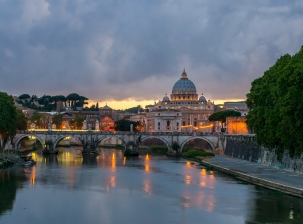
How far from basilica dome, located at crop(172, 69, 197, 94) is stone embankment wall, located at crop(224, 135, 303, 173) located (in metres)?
106

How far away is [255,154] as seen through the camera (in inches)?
2425

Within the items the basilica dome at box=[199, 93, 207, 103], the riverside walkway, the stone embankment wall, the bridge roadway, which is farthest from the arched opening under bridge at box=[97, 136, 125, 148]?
the basilica dome at box=[199, 93, 207, 103]

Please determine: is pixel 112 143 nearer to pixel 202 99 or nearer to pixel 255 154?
pixel 255 154

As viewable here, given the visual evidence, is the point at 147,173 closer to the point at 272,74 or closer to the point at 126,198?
the point at 272,74

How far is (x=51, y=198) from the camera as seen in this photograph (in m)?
38.5

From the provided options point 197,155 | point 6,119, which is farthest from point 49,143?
point 6,119

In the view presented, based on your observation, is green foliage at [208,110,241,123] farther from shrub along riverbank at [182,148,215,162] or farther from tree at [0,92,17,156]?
tree at [0,92,17,156]

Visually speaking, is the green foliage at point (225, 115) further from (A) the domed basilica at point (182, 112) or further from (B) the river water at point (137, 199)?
(B) the river water at point (137, 199)

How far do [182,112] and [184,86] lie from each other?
51.5ft

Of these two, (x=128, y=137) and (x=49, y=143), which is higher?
(x=128, y=137)

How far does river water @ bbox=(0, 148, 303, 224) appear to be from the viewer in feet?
107

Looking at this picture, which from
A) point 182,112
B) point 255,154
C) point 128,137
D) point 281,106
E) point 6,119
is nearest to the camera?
point 281,106

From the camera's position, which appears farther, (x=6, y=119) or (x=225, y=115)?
(x=225, y=115)

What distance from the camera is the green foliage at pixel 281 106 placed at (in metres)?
40.6
